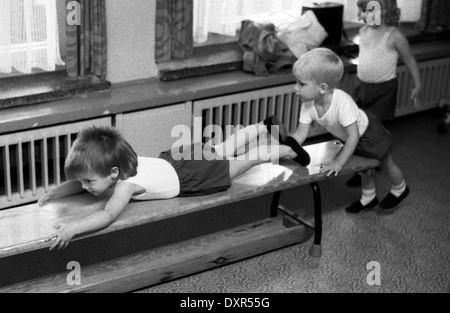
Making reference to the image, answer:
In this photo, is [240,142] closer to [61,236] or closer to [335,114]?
[335,114]

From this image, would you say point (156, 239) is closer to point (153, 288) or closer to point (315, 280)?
point (153, 288)

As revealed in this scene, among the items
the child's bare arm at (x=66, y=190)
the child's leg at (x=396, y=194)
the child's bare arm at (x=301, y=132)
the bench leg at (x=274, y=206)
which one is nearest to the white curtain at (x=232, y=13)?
the child's bare arm at (x=301, y=132)

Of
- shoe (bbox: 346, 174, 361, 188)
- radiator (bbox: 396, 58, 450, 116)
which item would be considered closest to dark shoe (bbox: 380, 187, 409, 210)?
shoe (bbox: 346, 174, 361, 188)

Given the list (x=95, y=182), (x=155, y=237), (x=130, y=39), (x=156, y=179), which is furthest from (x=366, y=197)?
(x=95, y=182)

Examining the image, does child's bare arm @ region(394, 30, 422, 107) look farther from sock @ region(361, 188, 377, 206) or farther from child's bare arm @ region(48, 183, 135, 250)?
child's bare arm @ region(48, 183, 135, 250)

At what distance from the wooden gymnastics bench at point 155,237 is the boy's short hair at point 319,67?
15.5 inches

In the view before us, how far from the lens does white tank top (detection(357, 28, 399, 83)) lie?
3.86 meters

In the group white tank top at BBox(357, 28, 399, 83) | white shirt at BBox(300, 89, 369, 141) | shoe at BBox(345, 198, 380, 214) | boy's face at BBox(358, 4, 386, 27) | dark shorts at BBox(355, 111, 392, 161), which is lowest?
shoe at BBox(345, 198, 380, 214)

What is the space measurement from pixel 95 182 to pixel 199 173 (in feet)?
1.54

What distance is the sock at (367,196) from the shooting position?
361 cm

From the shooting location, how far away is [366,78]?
394cm

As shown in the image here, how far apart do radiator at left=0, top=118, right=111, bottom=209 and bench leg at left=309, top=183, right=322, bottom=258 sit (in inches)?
43.2
